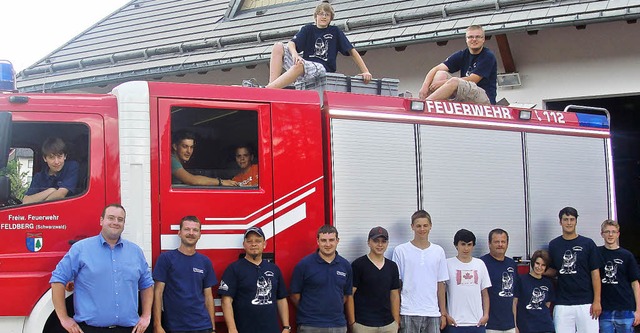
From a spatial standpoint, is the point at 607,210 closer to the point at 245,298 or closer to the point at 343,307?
the point at 343,307

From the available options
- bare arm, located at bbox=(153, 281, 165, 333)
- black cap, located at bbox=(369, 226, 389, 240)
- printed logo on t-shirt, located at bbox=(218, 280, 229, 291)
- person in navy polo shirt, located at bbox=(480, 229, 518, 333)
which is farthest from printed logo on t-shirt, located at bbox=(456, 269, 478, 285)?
bare arm, located at bbox=(153, 281, 165, 333)

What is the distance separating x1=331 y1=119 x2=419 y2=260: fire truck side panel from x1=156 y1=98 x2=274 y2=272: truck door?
0.68 metres

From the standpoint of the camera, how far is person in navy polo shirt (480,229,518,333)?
8141 mm

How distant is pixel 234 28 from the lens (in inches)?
631

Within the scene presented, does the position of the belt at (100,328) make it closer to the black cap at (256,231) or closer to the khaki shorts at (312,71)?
the black cap at (256,231)

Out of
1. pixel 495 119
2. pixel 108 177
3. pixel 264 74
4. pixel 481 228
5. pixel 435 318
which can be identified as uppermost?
pixel 264 74

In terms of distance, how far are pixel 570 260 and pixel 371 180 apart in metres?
2.56

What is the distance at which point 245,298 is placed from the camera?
6730 millimetres

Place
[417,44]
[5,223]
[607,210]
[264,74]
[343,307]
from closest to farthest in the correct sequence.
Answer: [5,223]
[343,307]
[607,210]
[417,44]
[264,74]

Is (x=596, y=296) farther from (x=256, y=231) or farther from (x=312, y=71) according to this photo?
(x=256, y=231)

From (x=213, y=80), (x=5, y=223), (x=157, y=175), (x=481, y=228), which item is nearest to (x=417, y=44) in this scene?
(x=213, y=80)

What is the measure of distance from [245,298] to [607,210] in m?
4.83

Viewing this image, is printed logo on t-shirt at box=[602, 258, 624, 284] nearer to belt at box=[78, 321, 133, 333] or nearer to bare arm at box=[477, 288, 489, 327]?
bare arm at box=[477, 288, 489, 327]

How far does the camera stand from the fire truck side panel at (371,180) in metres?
7.39
